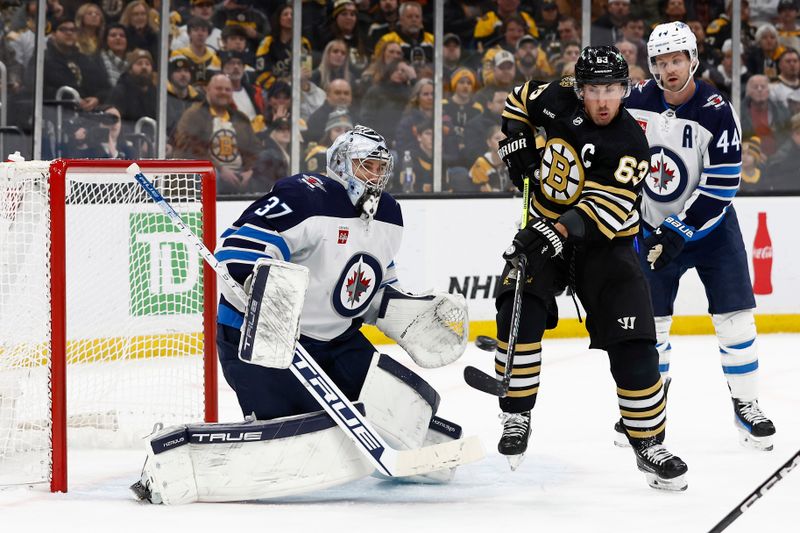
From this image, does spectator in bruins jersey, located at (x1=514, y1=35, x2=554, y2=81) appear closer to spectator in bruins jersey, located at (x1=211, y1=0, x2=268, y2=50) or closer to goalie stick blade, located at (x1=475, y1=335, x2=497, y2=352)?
spectator in bruins jersey, located at (x1=211, y1=0, x2=268, y2=50)

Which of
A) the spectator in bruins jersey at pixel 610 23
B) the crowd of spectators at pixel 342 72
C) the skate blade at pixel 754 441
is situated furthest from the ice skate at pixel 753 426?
the spectator in bruins jersey at pixel 610 23

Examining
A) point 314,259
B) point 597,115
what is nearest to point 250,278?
point 314,259

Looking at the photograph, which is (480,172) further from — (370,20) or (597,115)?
(597,115)

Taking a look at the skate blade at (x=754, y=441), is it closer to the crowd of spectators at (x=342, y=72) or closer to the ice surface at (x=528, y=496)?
the ice surface at (x=528, y=496)

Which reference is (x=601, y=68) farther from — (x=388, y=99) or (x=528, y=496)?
(x=388, y=99)

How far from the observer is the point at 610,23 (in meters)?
6.39

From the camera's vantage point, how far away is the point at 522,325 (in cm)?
297

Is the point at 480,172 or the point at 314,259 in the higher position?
the point at 480,172

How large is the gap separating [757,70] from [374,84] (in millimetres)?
1950

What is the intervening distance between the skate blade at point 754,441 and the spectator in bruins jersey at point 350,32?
316 cm

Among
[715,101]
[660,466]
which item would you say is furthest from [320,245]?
[715,101]

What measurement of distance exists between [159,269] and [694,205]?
63.8 inches

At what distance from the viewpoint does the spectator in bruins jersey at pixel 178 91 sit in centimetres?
573

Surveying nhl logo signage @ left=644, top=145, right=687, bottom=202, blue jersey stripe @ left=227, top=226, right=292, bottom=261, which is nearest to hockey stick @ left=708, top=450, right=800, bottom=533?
blue jersey stripe @ left=227, top=226, right=292, bottom=261
